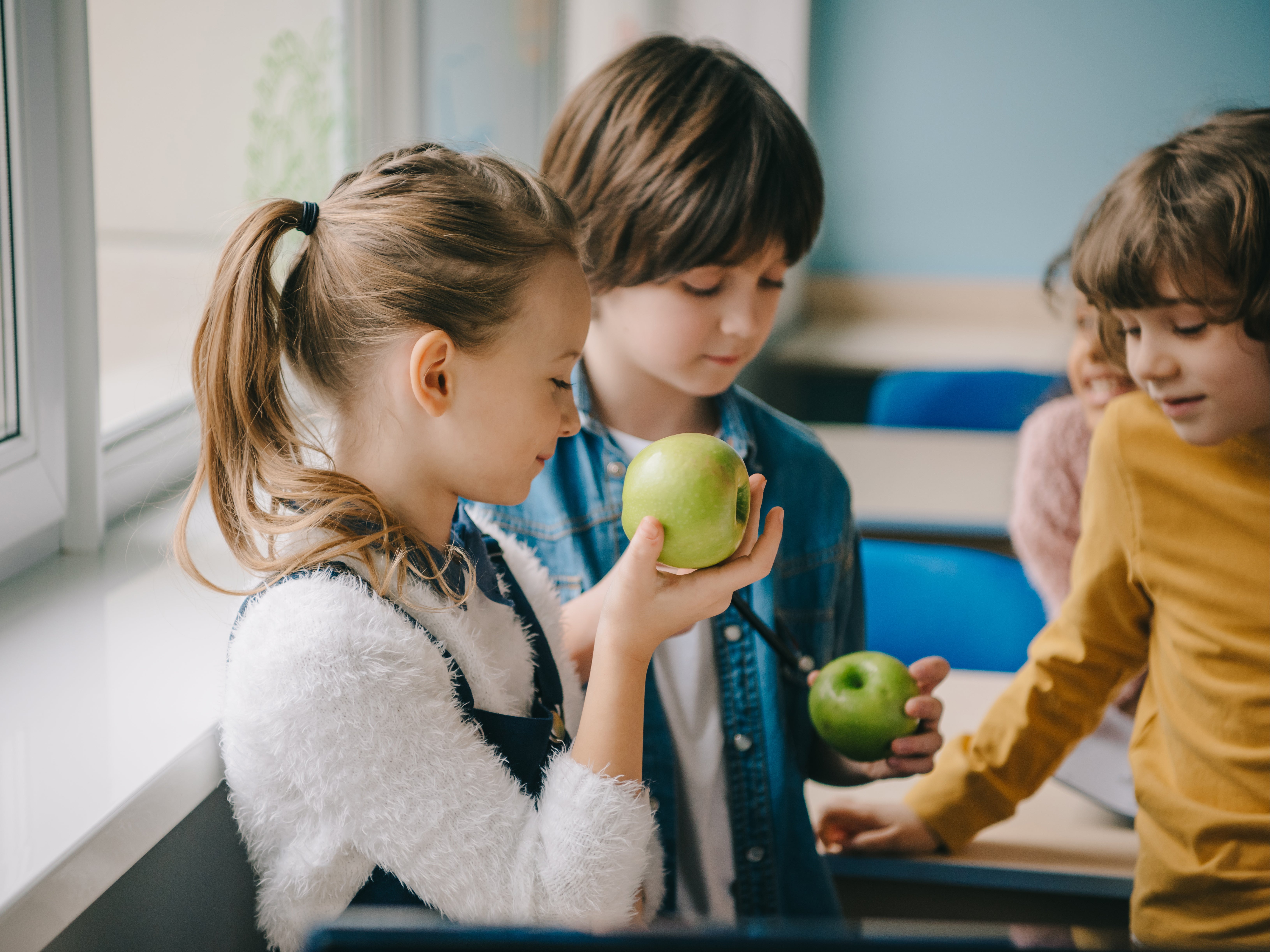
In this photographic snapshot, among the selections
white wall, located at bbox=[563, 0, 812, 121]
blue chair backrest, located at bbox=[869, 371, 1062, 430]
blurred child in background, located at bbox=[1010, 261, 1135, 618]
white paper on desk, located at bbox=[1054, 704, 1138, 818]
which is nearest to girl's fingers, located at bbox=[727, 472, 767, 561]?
white paper on desk, located at bbox=[1054, 704, 1138, 818]

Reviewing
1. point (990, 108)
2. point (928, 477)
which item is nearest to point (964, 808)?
point (928, 477)

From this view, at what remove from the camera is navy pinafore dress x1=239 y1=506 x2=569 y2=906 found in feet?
2.41

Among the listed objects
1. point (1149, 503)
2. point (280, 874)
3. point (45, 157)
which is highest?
point (45, 157)

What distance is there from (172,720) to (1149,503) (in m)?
0.95

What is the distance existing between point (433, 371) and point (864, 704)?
52 cm

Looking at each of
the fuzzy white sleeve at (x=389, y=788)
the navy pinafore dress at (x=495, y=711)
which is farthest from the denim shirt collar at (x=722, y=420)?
the fuzzy white sleeve at (x=389, y=788)

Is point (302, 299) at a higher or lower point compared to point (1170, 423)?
higher

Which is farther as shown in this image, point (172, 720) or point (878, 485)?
point (878, 485)

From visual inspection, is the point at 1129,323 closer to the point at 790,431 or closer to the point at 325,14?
the point at 790,431

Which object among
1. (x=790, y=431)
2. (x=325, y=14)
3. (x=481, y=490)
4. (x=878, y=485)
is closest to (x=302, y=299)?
(x=481, y=490)

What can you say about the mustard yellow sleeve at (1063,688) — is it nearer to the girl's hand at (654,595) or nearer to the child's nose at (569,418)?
the girl's hand at (654,595)

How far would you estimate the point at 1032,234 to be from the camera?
4.39 m

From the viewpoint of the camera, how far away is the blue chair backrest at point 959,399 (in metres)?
3.13

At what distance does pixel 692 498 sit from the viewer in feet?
2.63
